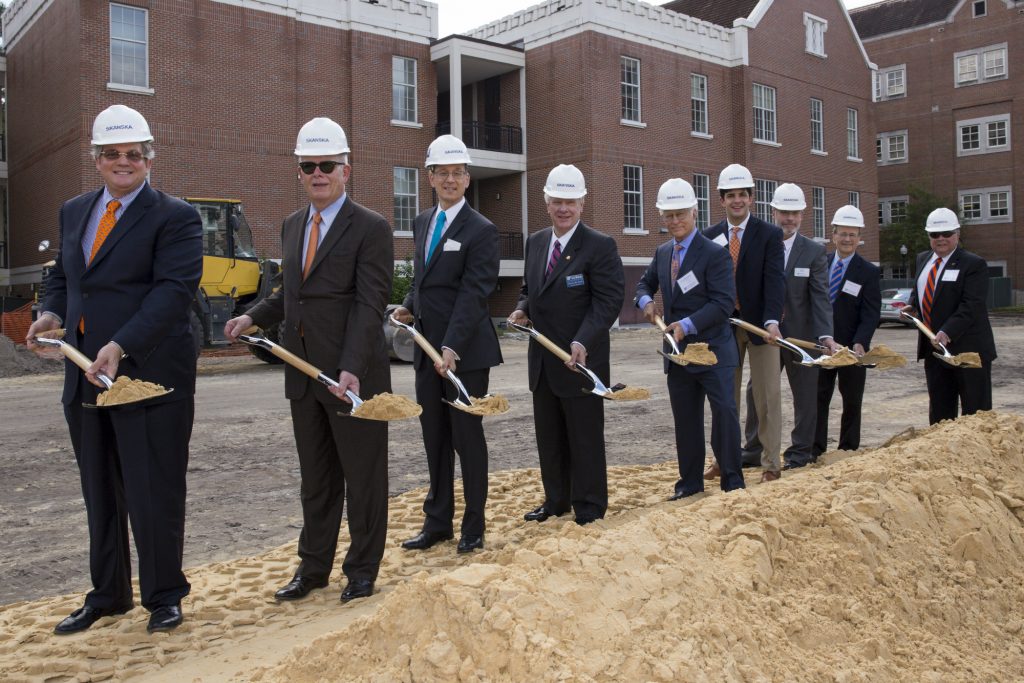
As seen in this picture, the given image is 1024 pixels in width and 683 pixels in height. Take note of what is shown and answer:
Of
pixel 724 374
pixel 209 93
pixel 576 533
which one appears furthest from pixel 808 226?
pixel 576 533

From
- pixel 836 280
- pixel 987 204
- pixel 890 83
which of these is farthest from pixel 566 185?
pixel 890 83

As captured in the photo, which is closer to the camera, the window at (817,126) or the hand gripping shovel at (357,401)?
the hand gripping shovel at (357,401)

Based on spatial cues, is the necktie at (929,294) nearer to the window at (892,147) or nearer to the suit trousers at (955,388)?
the suit trousers at (955,388)

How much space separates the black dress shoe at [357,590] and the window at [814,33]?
3592 cm

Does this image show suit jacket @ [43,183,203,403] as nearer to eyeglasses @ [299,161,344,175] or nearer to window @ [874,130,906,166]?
eyeglasses @ [299,161,344,175]

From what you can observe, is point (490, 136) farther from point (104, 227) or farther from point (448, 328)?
point (104, 227)

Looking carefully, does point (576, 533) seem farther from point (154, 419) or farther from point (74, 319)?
point (74, 319)

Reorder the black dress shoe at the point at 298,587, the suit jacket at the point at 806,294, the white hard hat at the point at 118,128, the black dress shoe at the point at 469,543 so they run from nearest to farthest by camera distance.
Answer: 1. the white hard hat at the point at 118,128
2. the black dress shoe at the point at 298,587
3. the black dress shoe at the point at 469,543
4. the suit jacket at the point at 806,294

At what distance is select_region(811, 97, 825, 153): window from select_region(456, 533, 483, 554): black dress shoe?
3480 centimetres

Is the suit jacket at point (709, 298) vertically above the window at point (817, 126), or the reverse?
the window at point (817, 126)

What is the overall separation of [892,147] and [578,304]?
155ft

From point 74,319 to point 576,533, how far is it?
2493 millimetres

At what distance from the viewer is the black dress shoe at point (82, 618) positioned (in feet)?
13.7

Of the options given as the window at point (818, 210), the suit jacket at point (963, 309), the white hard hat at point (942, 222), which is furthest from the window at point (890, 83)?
the suit jacket at point (963, 309)
